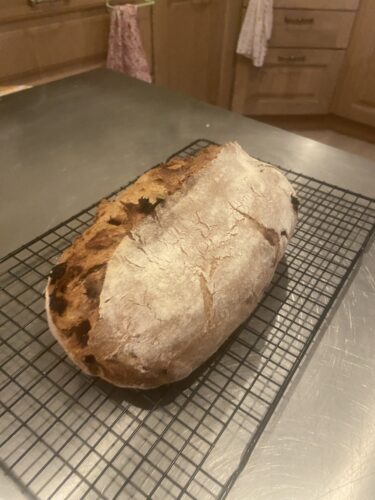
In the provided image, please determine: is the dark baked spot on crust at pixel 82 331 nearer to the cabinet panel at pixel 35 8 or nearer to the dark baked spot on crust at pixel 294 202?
the dark baked spot on crust at pixel 294 202

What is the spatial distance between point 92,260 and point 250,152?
727 mm

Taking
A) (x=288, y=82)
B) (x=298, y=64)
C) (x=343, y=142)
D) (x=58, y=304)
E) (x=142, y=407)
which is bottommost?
(x=343, y=142)

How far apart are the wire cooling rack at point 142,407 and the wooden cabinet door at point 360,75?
2.14 metres

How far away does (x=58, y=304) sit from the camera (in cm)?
61

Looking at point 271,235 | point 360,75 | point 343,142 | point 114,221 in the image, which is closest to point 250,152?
point 271,235

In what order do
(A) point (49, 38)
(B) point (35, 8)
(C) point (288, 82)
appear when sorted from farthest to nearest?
(C) point (288, 82), (A) point (49, 38), (B) point (35, 8)

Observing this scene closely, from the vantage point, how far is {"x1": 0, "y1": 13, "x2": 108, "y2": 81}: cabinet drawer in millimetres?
1688

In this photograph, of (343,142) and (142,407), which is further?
(343,142)

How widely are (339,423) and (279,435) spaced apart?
0.31ft

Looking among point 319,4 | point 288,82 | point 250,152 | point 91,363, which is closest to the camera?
point 91,363

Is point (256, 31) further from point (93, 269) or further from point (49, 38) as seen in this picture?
point (93, 269)

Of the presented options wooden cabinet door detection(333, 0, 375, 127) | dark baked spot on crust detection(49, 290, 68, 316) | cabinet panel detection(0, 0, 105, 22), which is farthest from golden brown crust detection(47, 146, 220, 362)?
wooden cabinet door detection(333, 0, 375, 127)

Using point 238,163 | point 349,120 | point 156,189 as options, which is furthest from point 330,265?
point 349,120

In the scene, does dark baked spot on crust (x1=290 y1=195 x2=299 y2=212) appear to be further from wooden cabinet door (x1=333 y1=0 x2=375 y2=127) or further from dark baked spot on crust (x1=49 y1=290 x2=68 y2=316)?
wooden cabinet door (x1=333 y1=0 x2=375 y2=127)
